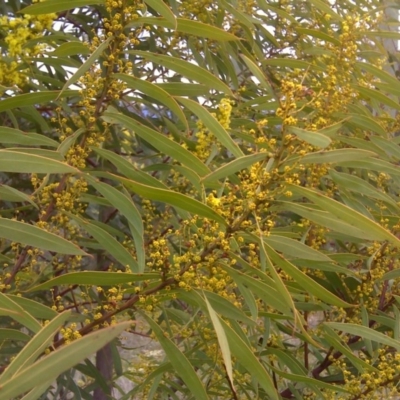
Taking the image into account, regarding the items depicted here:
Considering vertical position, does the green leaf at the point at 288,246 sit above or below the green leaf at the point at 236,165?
below

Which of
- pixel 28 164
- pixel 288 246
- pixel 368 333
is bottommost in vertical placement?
pixel 368 333

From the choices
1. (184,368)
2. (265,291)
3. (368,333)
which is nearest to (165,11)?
(265,291)

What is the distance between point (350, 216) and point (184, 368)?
17.6 inches

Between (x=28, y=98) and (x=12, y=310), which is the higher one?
(x=28, y=98)

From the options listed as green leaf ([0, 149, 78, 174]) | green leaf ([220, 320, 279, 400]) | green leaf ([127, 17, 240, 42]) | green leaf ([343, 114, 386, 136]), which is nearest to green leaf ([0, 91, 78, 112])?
green leaf ([127, 17, 240, 42])

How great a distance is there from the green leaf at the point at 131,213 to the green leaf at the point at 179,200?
0.61ft

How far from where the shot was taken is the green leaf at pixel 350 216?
44.2 inches

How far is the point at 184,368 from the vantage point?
130 centimetres

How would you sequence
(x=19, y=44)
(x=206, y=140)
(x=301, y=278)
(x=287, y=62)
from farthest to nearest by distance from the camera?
(x=287, y=62)
(x=19, y=44)
(x=206, y=140)
(x=301, y=278)

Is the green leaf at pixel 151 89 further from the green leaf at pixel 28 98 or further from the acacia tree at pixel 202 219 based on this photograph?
the green leaf at pixel 28 98

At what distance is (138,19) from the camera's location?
4.76ft

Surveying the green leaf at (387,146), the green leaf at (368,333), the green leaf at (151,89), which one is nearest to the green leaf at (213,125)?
the green leaf at (151,89)

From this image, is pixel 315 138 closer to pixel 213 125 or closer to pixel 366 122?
pixel 213 125

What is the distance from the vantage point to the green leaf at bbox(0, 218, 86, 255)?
1.19 m
